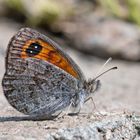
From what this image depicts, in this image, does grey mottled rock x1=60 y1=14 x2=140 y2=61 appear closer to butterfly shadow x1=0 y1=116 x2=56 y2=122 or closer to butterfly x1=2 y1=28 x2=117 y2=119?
butterfly x1=2 y1=28 x2=117 y2=119

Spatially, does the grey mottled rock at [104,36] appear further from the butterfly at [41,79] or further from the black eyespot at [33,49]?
the black eyespot at [33,49]

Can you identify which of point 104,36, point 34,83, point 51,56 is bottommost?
point 34,83

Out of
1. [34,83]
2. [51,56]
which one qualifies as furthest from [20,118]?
[51,56]

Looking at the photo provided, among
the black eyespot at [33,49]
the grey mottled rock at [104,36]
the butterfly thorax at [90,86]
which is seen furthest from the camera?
the grey mottled rock at [104,36]

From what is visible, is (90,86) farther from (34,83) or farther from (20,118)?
(20,118)

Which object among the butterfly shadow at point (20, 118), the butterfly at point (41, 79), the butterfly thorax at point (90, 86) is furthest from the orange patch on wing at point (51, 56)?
the butterfly shadow at point (20, 118)

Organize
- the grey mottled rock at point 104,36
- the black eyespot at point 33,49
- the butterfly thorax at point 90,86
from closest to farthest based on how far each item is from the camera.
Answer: the black eyespot at point 33,49 < the butterfly thorax at point 90,86 < the grey mottled rock at point 104,36

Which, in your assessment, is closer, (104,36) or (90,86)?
(90,86)
